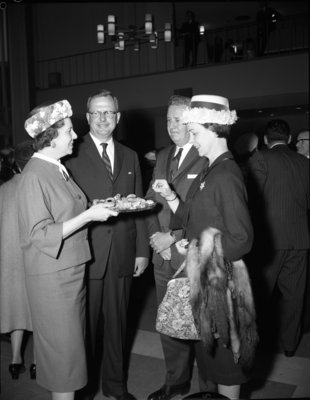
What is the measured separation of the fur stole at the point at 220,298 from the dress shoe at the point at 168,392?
0.85 m

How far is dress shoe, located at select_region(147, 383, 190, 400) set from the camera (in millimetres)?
2619

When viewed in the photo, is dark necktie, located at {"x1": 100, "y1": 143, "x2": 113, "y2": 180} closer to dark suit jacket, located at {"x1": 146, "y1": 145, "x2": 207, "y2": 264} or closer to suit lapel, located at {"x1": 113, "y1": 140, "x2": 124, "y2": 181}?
suit lapel, located at {"x1": 113, "y1": 140, "x2": 124, "y2": 181}

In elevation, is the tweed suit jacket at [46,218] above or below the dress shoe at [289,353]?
above

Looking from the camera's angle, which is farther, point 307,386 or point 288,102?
point 288,102

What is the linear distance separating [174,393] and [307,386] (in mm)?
847

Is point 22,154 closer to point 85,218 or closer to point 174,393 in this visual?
point 85,218

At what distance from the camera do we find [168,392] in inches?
104

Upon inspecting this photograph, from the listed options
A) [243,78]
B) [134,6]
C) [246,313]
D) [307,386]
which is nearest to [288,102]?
[243,78]

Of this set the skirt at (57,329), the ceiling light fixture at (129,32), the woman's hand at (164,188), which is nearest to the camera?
the skirt at (57,329)

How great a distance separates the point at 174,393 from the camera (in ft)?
8.75

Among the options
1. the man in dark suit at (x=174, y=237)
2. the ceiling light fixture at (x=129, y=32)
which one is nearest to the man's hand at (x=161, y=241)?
the man in dark suit at (x=174, y=237)

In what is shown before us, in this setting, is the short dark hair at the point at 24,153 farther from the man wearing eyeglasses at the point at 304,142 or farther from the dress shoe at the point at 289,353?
the man wearing eyeglasses at the point at 304,142

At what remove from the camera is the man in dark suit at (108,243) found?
2529 mm

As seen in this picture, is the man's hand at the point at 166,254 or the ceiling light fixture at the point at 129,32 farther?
the ceiling light fixture at the point at 129,32
